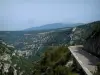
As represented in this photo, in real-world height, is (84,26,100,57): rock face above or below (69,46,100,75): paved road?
above

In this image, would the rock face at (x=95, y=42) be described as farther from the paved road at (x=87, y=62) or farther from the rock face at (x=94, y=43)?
the paved road at (x=87, y=62)

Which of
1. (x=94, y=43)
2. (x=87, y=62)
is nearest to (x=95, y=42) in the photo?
(x=94, y=43)

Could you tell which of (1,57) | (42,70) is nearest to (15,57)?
(1,57)

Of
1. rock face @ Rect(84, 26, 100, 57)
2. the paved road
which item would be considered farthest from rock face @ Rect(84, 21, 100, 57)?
the paved road

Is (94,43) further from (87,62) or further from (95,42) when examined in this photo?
(87,62)

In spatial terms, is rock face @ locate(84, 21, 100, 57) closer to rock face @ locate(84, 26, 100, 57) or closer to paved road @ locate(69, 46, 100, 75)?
rock face @ locate(84, 26, 100, 57)

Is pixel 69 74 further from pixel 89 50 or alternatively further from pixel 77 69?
pixel 89 50

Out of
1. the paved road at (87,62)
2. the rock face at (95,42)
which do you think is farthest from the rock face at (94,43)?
the paved road at (87,62)

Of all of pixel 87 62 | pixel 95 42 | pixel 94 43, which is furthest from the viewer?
pixel 94 43

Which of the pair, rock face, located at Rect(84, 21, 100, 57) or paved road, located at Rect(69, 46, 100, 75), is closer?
paved road, located at Rect(69, 46, 100, 75)

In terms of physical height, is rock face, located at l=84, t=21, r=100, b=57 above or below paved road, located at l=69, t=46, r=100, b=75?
above

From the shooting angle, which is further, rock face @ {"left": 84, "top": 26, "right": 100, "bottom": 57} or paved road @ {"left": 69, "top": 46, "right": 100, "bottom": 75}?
rock face @ {"left": 84, "top": 26, "right": 100, "bottom": 57}

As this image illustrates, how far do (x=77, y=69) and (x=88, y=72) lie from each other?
235cm

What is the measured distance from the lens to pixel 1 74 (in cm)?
12988
